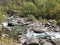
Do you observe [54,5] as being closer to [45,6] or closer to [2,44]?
[45,6]

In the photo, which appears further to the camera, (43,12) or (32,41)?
(43,12)

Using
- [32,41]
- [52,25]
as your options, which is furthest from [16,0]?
[32,41]

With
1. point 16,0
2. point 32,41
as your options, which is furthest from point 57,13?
point 16,0

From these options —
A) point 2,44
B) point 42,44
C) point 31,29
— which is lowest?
point 31,29

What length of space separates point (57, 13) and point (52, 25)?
13.1 ft

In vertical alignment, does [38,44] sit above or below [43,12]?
above

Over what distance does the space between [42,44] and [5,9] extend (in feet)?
74.9

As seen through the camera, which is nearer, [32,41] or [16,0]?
[32,41]

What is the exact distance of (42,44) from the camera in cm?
1155

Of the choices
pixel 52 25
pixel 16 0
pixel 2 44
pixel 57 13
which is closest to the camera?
pixel 2 44

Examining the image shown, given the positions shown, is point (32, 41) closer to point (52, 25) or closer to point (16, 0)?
point (52, 25)

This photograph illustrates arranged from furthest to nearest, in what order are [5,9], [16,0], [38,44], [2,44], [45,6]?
[16,0] → [5,9] → [45,6] → [38,44] → [2,44]

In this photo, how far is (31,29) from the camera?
17.7m

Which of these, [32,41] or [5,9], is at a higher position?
[32,41]
